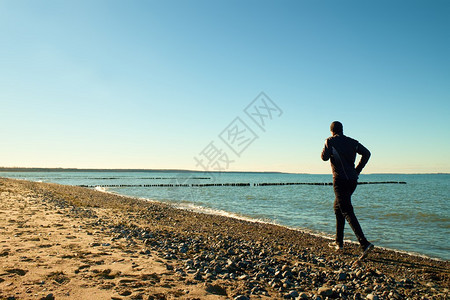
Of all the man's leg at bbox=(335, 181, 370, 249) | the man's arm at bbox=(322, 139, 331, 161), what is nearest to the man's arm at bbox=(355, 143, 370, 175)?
the man's leg at bbox=(335, 181, 370, 249)

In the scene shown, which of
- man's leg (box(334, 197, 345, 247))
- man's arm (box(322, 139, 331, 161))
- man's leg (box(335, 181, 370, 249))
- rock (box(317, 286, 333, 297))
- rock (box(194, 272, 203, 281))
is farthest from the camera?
man's leg (box(334, 197, 345, 247))

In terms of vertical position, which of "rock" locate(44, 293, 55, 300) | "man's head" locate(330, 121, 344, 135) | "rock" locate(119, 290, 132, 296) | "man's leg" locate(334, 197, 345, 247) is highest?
"man's head" locate(330, 121, 344, 135)

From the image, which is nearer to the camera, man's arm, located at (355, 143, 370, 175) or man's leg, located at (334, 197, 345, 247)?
man's arm, located at (355, 143, 370, 175)

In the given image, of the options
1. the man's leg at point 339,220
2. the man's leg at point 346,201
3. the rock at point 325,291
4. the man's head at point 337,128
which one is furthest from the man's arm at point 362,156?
the rock at point 325,291

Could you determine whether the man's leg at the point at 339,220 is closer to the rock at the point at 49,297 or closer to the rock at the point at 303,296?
the rock at the point at 303,296

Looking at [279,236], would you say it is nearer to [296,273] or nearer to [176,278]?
[296,273]

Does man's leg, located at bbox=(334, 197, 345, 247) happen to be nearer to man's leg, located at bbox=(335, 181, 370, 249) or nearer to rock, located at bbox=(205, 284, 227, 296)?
man's leg, located at bbox=(335, 181, 370, 249)

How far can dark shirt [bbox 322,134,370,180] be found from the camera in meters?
7.11

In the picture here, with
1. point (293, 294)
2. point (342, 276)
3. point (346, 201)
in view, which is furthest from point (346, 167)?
point (293, 294)

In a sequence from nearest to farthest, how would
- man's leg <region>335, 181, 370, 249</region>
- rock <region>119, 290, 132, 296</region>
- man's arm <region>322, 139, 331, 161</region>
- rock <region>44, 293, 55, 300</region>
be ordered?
rock <region>44, 293, 55, 300</region>, rock <region>119, 290, 132, 296</region>, man's leg <region>335, 181, 370, 249</region>, man's arm <region>322, 139, 331, 161</region>

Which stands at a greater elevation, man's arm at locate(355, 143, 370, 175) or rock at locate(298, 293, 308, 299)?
man's arm at locate(355, 143, 370, 175)

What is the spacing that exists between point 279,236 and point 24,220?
29.4 feet

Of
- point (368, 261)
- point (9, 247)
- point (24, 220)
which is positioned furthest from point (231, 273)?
point (24, 220)

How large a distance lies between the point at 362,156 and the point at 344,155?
48 centimetres
